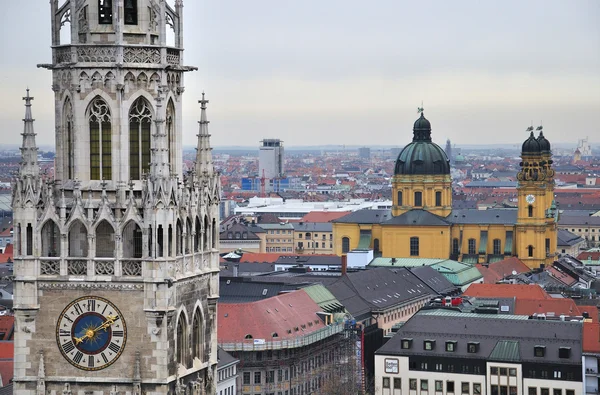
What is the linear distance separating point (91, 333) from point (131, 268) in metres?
1.64

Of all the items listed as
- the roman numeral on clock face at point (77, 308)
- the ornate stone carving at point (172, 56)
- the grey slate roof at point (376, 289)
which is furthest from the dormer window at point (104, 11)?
the grey slate roof at point (376, 289)

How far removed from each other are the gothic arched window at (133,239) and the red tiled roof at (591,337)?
68.2 m

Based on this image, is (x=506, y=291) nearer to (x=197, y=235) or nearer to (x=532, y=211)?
(x=532, y=211)

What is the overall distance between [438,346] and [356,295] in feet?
126

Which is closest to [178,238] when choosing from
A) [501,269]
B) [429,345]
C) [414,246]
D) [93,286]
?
[93,286]

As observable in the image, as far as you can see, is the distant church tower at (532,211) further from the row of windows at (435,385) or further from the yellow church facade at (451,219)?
the row of windows at (435,385)

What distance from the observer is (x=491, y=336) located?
10469 cm

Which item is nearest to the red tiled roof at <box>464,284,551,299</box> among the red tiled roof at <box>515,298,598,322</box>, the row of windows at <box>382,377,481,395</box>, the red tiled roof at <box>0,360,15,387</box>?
the red tiled roof at <box>515,298,598,322</box>

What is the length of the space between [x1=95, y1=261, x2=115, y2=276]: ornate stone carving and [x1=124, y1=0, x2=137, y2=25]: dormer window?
5.04 metres

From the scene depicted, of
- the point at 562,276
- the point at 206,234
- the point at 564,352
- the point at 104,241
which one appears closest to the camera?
the point at 104,241

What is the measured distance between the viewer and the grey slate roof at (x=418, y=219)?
190 metres

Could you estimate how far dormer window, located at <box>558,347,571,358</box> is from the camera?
101 meters

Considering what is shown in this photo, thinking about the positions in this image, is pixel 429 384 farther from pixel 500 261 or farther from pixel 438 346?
pixel 500 261

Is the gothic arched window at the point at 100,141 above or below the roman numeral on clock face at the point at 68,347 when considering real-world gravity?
above
